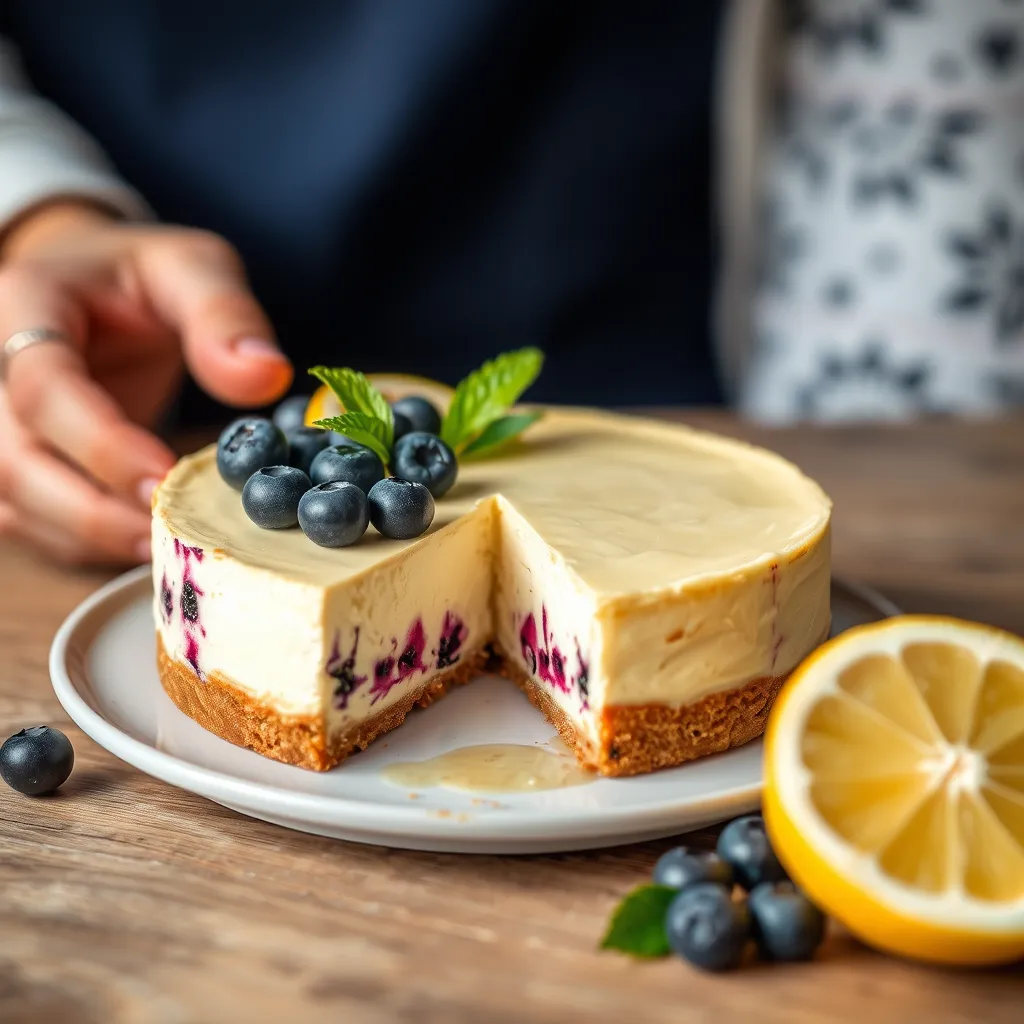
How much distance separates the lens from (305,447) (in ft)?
6.46

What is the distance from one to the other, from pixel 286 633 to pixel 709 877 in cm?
66

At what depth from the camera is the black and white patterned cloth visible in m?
3.28

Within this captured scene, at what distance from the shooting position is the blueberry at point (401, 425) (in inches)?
81.0

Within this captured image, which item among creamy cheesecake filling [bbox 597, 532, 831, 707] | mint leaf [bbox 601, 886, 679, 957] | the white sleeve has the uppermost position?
the white sleeve

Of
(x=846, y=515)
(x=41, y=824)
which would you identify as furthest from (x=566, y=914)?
(x=846, y=515)

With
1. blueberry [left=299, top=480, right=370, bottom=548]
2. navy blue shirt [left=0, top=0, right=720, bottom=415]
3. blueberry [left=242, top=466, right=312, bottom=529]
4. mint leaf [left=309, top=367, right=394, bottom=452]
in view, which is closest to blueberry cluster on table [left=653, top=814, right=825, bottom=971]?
blueberry [left=299, top=480, right=370, bottom=548]

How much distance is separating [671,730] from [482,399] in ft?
2.48

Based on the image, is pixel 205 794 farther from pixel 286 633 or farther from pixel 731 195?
pixel 731 195

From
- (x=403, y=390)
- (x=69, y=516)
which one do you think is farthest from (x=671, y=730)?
(x=69, y=516)

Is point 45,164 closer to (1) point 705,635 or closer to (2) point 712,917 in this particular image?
(1) point 705,635

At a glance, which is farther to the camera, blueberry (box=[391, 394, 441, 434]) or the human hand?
the human hand

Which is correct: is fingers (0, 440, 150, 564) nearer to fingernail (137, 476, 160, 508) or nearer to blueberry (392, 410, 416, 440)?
fingernail (137, 476, 160, 508)

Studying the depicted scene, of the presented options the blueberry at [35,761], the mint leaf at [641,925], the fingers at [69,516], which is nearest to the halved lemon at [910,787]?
the mint leaf at [641,925]

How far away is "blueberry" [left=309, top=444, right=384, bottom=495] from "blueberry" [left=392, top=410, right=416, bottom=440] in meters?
0.19
